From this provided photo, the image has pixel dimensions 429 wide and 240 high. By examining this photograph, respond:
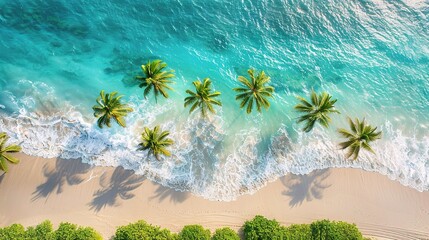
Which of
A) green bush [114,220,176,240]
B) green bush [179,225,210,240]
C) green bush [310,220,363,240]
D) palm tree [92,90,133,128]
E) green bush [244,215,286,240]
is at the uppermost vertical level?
palm tree [92,90,133,128]

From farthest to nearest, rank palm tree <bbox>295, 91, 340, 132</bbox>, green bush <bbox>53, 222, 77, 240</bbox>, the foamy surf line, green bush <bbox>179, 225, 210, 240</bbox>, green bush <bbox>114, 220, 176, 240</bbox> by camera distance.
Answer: the foamy surf line < palm tree <bbox>295, 91, 340, 132</bbox> < green bush <bbox>179, 225, 210, 240</bbox> < green bush <bbox>114, 220, 176, 240</bbox> < green bush <bbox>53, 222, 77, 240</bbox>

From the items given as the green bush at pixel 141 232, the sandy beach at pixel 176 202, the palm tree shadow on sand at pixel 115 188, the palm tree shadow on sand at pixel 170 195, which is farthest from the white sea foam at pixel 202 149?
the green bush at pixel 141 232

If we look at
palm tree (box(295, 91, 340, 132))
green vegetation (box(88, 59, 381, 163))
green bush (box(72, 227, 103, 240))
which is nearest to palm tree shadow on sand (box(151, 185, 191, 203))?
green vegetation (box(88, 59, 381, 163))

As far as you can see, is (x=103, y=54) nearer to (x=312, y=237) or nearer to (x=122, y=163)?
(x=122, y=163)

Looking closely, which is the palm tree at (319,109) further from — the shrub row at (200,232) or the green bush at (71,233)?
the green bush at (71,233)

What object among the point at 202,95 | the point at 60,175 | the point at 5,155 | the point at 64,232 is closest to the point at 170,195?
the point at 64,232

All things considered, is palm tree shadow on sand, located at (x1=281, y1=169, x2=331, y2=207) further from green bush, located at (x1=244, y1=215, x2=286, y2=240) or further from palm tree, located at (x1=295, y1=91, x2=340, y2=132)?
palm tree, located at (x1=295, y1=91, x2=340, y2=132)

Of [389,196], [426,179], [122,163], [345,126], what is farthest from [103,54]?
[426,179]
